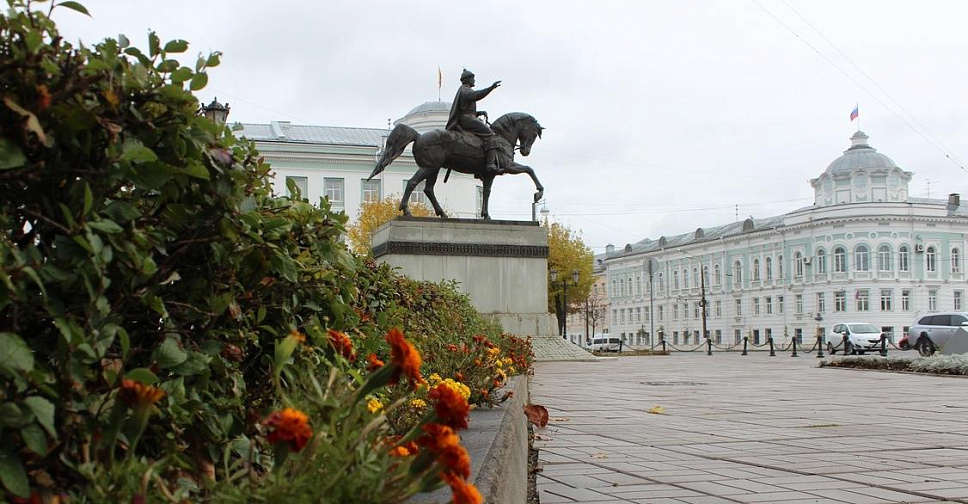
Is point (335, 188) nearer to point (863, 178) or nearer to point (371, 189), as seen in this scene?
point (371, 189)

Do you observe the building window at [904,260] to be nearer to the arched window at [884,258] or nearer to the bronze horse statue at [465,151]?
the arched window at [884,258]

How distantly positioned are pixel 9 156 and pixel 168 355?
0.45 m

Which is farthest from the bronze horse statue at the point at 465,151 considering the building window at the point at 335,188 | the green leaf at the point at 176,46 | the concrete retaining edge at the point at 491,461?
the building window at the point at 335,188

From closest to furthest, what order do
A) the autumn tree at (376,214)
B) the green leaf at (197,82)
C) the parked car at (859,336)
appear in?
the green leaf at (197,82) → the parked car at (859,336) → the autumn tree at (376,214)

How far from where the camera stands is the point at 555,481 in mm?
4730

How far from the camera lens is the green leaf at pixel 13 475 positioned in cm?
A: 131

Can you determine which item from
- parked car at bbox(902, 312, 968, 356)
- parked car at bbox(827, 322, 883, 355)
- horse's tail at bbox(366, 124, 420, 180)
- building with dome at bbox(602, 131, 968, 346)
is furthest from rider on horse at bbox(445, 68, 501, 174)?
building with dome at bbox(602, 131, 968, 346)

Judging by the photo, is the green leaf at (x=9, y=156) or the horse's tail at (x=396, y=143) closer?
the green leaf at (x=9, y=156)

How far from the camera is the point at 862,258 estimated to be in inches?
2813

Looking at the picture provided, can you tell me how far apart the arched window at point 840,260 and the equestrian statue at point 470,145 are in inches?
2306

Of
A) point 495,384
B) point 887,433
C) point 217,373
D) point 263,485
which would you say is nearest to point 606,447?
point 495,384

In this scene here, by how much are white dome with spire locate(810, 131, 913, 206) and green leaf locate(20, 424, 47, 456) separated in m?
76.2

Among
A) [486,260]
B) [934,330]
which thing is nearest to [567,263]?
[934,330]

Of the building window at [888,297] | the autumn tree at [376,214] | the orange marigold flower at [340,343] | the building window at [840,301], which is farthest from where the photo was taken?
the building window at [840,301]
